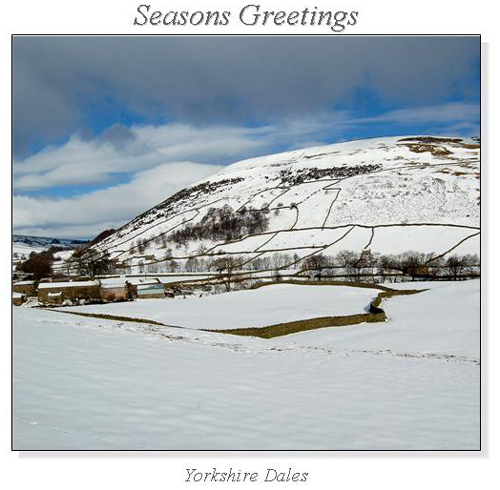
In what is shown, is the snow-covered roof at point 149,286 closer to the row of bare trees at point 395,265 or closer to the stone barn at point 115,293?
the stone barn at point 115,293

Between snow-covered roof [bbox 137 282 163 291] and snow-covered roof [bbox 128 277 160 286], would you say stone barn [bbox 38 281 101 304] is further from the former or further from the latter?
snow-covered roof [bbox 128 277 160 286]

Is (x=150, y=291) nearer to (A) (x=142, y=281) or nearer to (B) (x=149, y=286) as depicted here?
(B) (x=149, y=286)

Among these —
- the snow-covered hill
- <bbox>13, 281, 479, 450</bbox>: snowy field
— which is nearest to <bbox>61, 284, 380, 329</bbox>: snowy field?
<bbox>13, 281, 479, 450</bbox>: snowy field

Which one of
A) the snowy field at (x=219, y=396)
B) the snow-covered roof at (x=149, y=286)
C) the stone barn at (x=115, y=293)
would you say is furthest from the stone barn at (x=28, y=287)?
the snowy field at (x=219, y=396)

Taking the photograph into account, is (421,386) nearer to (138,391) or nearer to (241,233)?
(138,391)

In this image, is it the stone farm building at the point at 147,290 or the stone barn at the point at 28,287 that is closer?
the stone barn at the point at 28,287

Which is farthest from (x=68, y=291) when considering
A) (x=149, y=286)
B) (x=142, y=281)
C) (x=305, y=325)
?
(x=305, y=325)
